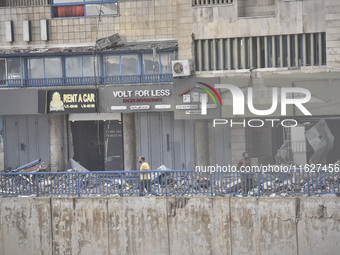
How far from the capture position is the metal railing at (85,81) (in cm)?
2847

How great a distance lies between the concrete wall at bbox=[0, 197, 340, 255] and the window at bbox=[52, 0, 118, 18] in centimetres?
895

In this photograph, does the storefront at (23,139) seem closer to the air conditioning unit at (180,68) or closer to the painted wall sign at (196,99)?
the painted wall sign at (196,99)

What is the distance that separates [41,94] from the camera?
28859 mm

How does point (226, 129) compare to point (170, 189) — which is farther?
point (226, 129)

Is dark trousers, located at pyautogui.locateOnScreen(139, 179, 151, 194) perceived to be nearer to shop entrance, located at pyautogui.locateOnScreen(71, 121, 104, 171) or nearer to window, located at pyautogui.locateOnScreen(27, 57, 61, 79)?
shop entrance, located at pyautogui.locateOnScreen(71, 121, 104, 171)

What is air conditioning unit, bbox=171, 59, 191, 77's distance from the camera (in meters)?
27.1

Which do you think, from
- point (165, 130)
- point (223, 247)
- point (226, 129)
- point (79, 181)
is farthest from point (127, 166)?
point (223, 247)

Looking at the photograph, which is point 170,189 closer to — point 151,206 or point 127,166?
point 151,206

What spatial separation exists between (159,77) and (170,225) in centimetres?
756

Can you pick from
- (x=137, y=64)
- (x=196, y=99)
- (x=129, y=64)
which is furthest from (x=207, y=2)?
(x=129, y=64)

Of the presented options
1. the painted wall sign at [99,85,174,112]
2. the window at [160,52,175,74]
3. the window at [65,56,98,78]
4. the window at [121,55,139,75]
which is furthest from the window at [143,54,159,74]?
the window at [65,56,98,78]

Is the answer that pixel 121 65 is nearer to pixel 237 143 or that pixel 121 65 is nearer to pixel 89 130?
pixel 89 130

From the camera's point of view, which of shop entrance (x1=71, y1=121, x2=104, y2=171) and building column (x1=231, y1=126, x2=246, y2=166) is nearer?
building column (x1=231, y1=126, x2=246, y2=166)

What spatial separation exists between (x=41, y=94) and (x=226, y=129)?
7.09m
